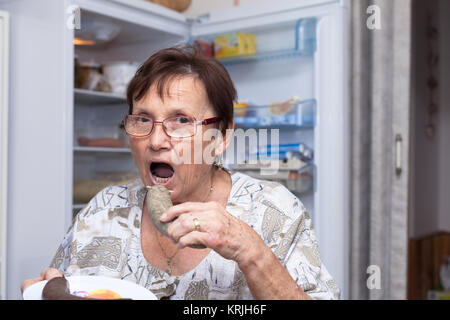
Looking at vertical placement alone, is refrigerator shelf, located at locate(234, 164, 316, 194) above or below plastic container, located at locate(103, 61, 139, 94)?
below

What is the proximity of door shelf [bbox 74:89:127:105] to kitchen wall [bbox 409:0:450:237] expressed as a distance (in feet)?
6.66

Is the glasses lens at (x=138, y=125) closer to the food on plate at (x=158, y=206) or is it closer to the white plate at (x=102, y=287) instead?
the food on plate at (x=158, y=206)

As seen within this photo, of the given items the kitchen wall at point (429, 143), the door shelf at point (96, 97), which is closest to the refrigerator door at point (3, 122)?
the door shelf at point (96, 97)

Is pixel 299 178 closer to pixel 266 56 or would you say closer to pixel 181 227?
pixel 266 56

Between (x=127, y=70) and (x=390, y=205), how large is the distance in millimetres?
1295

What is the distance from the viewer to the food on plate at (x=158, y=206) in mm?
728

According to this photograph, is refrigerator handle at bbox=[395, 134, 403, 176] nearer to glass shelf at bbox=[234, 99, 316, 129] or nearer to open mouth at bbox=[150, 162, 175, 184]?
glass shelf at bbox=[234, 99, 316, 129]

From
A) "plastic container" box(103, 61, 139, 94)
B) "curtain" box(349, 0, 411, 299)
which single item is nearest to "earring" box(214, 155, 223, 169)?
"curtain" box(349, 0, 411, 299)

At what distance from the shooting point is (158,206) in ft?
2.57

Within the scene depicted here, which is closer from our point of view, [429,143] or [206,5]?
[206,5]

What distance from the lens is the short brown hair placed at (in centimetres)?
101

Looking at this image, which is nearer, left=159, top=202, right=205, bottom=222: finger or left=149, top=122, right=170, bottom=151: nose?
left=159, top=202, right=205, bottom=222: finger

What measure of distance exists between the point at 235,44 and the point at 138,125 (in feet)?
3.81

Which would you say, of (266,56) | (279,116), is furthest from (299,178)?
(266,56)
